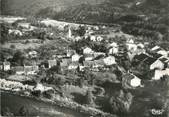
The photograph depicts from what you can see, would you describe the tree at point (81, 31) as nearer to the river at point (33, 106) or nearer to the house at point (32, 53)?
the house at point (32, 53)

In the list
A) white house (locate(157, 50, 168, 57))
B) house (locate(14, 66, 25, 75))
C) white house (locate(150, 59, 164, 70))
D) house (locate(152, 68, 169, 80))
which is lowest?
house (locate(152, 68, 169, 80))

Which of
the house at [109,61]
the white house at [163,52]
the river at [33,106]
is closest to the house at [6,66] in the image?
the river at [33,106]

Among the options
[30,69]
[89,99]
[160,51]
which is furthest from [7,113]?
[160,51]

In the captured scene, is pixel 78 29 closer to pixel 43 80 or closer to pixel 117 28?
pixel 117 28

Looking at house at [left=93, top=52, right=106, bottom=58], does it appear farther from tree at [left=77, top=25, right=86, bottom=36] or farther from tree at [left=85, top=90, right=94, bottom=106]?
tree at [left=85, top=90, right=94, bottom=106]

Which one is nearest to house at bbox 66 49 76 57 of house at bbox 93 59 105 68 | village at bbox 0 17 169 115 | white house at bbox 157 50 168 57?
village at bbox 0 17 169 115

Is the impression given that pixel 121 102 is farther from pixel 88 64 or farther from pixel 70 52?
pixel 70 52

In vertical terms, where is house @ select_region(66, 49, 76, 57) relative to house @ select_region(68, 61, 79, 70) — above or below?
above
